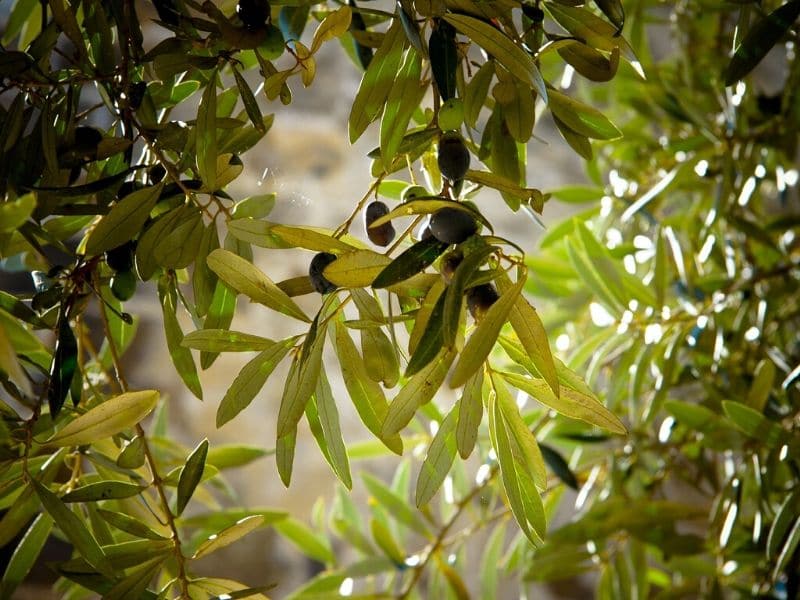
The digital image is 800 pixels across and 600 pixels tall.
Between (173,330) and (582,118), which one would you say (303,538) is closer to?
(173,330)

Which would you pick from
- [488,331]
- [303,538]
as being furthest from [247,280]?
[303,538]

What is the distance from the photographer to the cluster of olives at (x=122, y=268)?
1.70ft

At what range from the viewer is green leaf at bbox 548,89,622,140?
0.52 metres

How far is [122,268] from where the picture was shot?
0.53 metres

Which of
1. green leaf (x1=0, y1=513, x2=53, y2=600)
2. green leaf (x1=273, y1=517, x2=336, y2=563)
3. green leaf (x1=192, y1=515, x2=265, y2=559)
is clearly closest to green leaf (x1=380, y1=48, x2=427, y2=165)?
green leaf (x1=192, y1=515, x2=265, y2=559)

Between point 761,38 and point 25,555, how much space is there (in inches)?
22.2

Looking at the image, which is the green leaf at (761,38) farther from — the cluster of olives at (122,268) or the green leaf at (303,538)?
the green leaf at (303,538)

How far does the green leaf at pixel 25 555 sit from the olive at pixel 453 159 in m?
0.33

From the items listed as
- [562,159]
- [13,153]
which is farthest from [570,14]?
[562,159]

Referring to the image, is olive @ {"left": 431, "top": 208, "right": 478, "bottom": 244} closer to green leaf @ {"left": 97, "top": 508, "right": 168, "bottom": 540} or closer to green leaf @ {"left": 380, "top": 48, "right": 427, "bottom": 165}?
green leaf @ {"left": 380, "top": 48, "right": 427, "bottom": 165}

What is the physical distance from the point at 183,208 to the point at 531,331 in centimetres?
21

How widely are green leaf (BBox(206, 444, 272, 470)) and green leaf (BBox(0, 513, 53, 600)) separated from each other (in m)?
0.27

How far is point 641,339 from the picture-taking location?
87 centimetres

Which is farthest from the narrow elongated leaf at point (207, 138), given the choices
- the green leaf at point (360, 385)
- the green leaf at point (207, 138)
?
the green leaf at point (360, 385)
